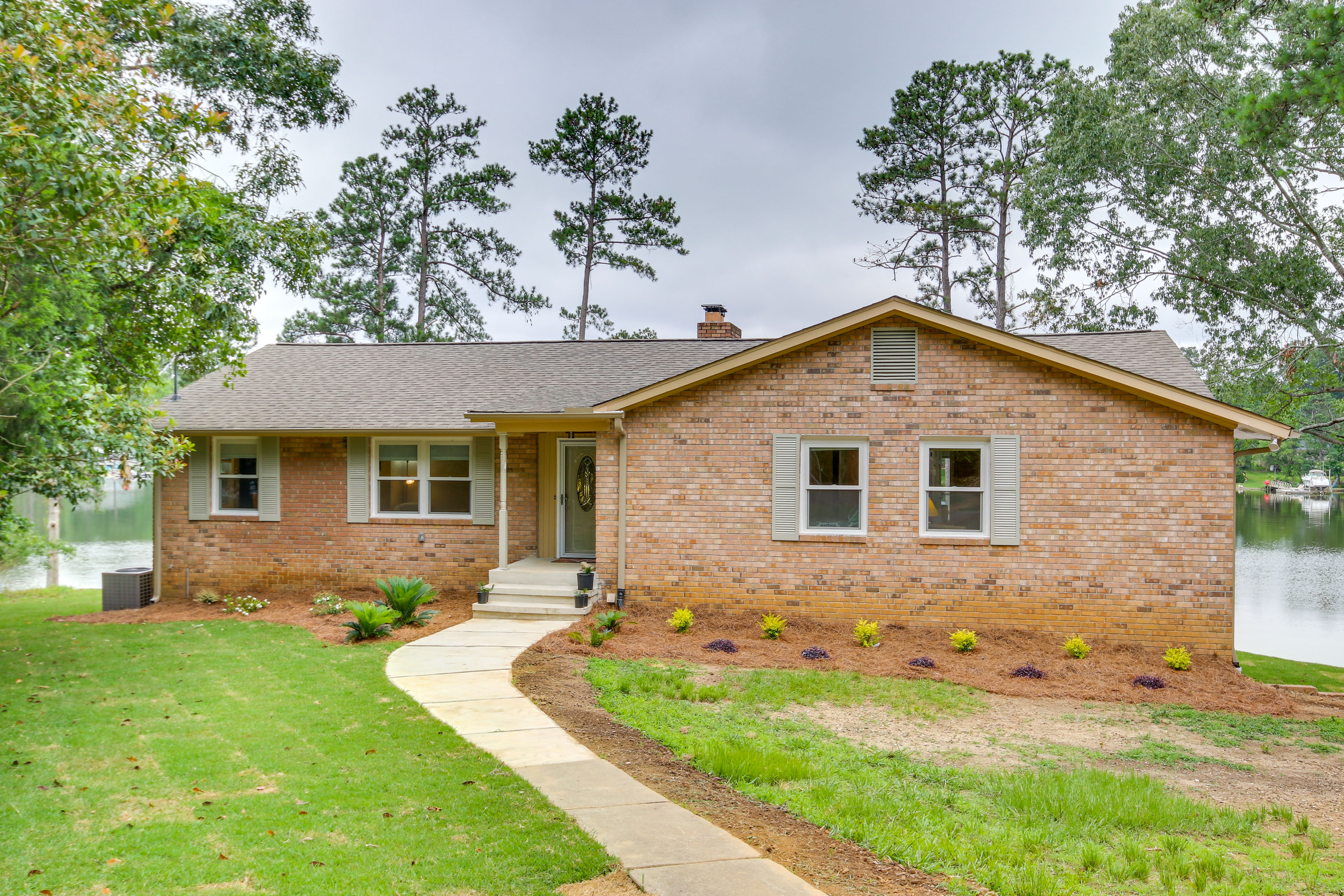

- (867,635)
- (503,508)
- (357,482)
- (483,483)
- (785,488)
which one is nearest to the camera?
(867,635)

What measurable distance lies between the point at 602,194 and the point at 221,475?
16.8m

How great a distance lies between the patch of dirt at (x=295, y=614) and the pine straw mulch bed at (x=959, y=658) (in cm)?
219

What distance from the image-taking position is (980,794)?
544 centimetres

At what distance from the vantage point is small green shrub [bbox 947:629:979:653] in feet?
33.1

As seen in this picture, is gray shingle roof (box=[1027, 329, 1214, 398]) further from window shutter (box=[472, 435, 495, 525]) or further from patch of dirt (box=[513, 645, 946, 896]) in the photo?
window shutter (box=[472, 435, 495, 525])

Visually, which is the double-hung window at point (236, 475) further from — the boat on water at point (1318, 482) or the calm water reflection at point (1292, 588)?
the boat on water at point (1318, 482)

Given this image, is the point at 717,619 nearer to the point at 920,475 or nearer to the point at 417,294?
the point at 920,475

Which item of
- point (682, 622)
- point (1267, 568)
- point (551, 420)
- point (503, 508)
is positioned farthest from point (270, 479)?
point (1267, 568)

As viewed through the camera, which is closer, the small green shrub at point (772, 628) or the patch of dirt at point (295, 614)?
the small green shrub at point (772, 628)

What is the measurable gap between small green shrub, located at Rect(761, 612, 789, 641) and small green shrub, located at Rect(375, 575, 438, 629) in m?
4.47

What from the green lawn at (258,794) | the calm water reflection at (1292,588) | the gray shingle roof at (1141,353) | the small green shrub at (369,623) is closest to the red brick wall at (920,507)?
the gray shingle roof at (1141,353)

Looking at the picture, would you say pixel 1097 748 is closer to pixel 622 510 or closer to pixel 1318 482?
pixel 622 510

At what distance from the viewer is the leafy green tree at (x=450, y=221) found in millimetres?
28125

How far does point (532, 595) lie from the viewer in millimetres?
11891
